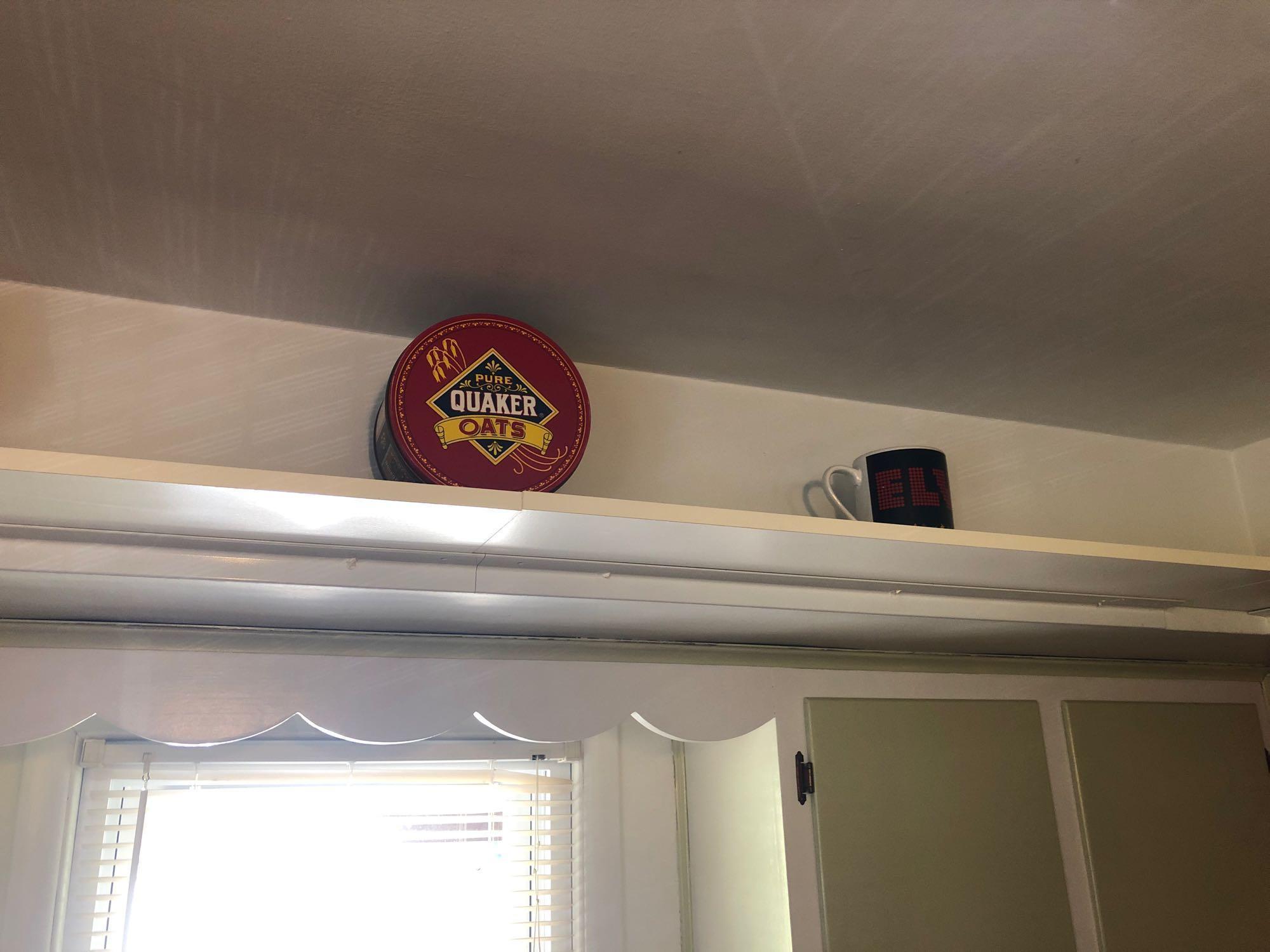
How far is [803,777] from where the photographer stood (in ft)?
4.51

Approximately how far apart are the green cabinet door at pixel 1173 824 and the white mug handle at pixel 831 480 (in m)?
0.59

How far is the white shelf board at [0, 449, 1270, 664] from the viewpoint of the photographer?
2.75 ft

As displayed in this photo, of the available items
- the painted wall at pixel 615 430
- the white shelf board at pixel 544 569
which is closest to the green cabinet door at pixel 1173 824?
the white shelf board at pixel 544 569

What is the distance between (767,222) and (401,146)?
425mm

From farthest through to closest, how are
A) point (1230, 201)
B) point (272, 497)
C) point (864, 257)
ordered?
point (864, 257), point (1230, 201), point (272, 497)

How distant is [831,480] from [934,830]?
1.83ft

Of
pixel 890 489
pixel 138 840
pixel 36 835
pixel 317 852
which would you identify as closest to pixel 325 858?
pixel 317 852

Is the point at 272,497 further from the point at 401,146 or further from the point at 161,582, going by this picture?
the point at 401,146

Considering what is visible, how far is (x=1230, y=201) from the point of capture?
107 cm

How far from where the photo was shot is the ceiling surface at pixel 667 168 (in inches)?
31.8

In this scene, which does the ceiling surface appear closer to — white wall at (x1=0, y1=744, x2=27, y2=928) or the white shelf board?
the white shelf board

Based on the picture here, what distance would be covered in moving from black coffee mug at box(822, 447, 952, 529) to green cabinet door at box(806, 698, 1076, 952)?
328 millimetres

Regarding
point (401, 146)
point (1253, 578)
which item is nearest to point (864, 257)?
point (401, 146)

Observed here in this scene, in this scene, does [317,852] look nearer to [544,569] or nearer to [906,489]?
[544,569]
